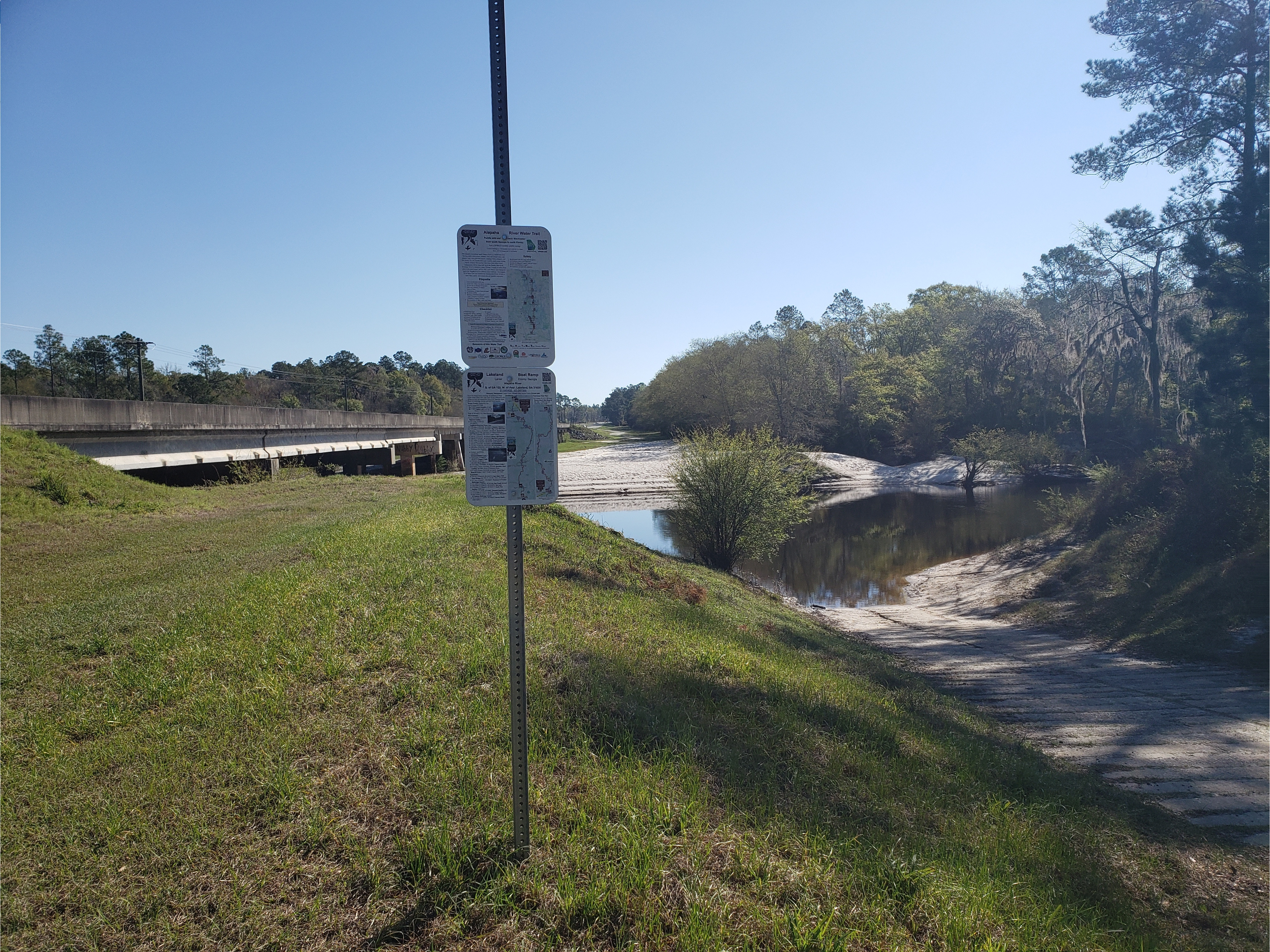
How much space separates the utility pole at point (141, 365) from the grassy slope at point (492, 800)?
143 feet

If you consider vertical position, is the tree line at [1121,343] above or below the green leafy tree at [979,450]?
above

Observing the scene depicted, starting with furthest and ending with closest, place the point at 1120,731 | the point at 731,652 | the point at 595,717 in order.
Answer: the point at 1120,731 → the point at 731,652 → the point at 595,717

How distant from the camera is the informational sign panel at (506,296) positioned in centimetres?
304

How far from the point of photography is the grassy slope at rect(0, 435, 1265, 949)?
293 centimetres

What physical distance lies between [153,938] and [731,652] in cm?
549

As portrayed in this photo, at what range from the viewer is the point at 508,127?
311 centimetres

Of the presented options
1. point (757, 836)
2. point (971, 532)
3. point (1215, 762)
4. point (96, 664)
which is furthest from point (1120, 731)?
point (971, 532)

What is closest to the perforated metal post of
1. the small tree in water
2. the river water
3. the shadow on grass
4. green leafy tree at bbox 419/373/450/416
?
the shadow on grass

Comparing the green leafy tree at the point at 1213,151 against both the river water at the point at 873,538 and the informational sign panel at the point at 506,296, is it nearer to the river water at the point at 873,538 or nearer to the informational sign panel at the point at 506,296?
the river water at the point at 873,538

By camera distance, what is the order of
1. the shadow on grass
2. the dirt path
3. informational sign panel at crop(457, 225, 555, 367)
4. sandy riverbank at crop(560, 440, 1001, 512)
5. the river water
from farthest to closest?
sandy riverbank at crop(560, 440, 1001, 512) → the river water → the dirt path → the shadow on grass → informational sign panel at crop(457, 225, 555, 367)

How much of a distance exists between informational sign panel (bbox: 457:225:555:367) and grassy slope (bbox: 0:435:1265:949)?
2285 mm

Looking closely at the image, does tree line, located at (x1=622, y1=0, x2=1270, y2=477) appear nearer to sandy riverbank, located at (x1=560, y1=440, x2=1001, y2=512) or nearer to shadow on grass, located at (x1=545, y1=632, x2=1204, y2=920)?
sandy riverbank, located at (x1=560, y1=440, x2=1001, y2=512)

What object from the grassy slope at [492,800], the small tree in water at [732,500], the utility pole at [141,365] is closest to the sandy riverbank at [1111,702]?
the grassy slope at [492,800]

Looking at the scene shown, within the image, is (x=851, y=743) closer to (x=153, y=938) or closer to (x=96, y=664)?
(x=153, y=938)
